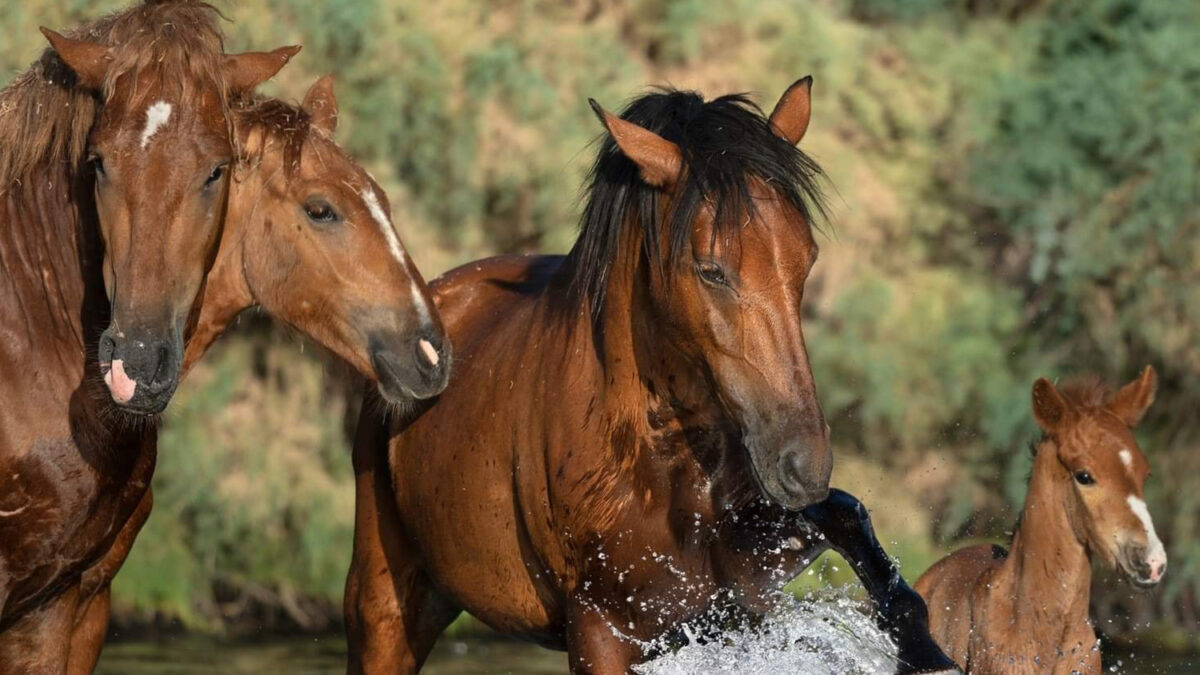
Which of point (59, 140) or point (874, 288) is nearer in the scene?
point (59, 140)

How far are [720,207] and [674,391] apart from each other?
1.62 feet

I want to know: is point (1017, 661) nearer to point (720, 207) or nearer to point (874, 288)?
point (720, 207)

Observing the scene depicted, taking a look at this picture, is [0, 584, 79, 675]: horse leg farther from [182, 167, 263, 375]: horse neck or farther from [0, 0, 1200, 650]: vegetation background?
[0, 0, 1200, 650]: vegetation background

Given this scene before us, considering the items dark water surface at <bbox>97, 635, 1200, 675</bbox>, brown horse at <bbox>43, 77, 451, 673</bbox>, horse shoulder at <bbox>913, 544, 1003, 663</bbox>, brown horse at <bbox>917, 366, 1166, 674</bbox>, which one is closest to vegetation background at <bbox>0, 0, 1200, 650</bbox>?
dark water surface at <bbox>97, 635, 1200, 675</bbox>

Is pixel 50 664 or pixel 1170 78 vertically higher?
pixel 1170 78

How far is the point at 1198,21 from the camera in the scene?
10211mm

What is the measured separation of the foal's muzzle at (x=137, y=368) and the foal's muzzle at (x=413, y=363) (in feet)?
1.71

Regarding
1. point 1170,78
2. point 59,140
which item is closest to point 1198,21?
point 1170,78

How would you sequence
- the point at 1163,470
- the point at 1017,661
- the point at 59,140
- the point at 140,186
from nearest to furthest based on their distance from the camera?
the point at 140,186
the point at 59,140
the point at 1017,661
the point at 1163,470

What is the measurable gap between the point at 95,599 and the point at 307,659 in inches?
190

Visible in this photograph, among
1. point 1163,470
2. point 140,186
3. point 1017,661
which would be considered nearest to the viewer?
point 140,186

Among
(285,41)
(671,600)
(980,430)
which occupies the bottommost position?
(980,430)

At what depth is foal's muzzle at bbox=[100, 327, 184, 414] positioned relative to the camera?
3.93 meters

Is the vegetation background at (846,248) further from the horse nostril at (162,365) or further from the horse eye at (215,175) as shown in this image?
the horse nostril at (162,365)
